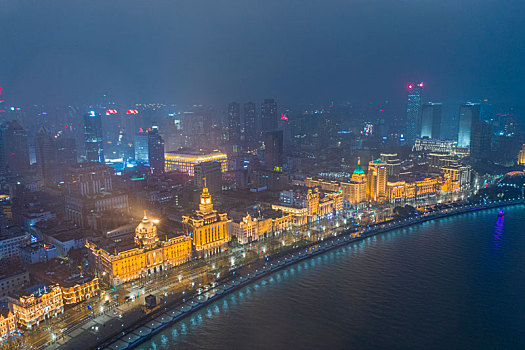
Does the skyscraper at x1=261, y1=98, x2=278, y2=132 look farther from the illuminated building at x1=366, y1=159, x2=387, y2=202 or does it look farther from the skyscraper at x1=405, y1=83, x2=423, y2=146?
the illuminated building at x1=366, y1=159, x2=387, y2=202

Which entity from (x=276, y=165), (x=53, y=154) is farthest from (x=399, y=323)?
(x=53, y=154)

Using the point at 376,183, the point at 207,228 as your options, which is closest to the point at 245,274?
the point at 207,228

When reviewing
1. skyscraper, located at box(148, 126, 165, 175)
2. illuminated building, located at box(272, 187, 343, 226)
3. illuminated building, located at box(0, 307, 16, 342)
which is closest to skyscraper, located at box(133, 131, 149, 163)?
skyscraper, located at box(148, 126, 165, 175)

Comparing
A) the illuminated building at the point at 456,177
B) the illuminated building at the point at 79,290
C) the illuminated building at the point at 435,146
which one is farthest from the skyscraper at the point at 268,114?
the illuminated building at the point at 79,290

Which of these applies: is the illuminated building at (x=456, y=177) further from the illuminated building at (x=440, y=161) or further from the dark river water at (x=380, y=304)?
the dark river water at (x=380, y=304)

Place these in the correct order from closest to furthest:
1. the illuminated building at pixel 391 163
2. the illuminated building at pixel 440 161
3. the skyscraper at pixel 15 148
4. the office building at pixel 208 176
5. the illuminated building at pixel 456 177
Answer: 1. the office building at pixel 208 176
2. the illuminated building at pixel 456 177
3. the skyscraper at pixel 15 148
4. the illuminated building at pixel 440 161
5. the illuminated building at pixel 391 163
